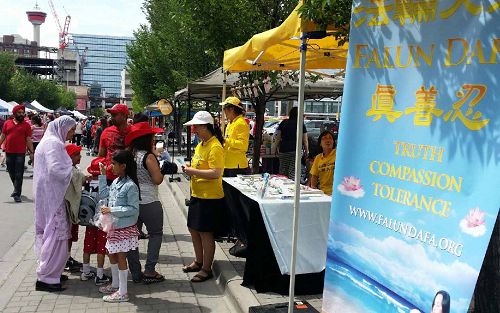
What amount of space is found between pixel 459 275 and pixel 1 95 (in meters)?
64.8

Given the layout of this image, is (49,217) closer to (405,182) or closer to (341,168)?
(341,168)

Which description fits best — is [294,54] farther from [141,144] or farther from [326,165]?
[141,144]

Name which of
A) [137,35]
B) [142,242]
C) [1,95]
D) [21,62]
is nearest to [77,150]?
[142,242]

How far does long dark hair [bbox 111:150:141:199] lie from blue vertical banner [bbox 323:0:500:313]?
7.77ft

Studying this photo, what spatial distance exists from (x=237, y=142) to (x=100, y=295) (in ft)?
8.36

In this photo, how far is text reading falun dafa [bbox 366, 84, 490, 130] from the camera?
209 centimetres

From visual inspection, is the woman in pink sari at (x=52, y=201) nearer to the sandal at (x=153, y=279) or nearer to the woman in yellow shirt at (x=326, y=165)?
the sandal at (x=153, y=279)

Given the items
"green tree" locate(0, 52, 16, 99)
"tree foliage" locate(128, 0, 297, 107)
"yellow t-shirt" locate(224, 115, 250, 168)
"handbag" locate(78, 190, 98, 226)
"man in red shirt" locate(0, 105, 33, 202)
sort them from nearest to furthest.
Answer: "handbag" locate(78, 190, 98, 226), "yellow t-shirt" locate(224, 115, 250, 168), "tree foliage" locate(128, 0, 297, 107), "man in red shirt" locate(0, 105, 33, 202), "green tree" locate(0, 52, 16, 99)

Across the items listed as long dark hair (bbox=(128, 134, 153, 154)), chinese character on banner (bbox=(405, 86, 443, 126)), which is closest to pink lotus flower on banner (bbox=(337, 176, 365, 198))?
chinese character on banner (bbox=(405, 86, 443, 126))

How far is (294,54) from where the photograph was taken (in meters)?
5.96

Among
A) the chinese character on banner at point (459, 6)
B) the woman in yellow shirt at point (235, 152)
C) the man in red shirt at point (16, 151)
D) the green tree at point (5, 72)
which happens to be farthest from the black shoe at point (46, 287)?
the green tree at point (5, 72)

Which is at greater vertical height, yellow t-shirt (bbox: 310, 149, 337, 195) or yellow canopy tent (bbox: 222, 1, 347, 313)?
yellow canopy tent (bbox: 222, 1, 347, 313)

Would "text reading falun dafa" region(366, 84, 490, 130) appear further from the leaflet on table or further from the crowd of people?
the crowd of people

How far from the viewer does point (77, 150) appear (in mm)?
A: 5250
